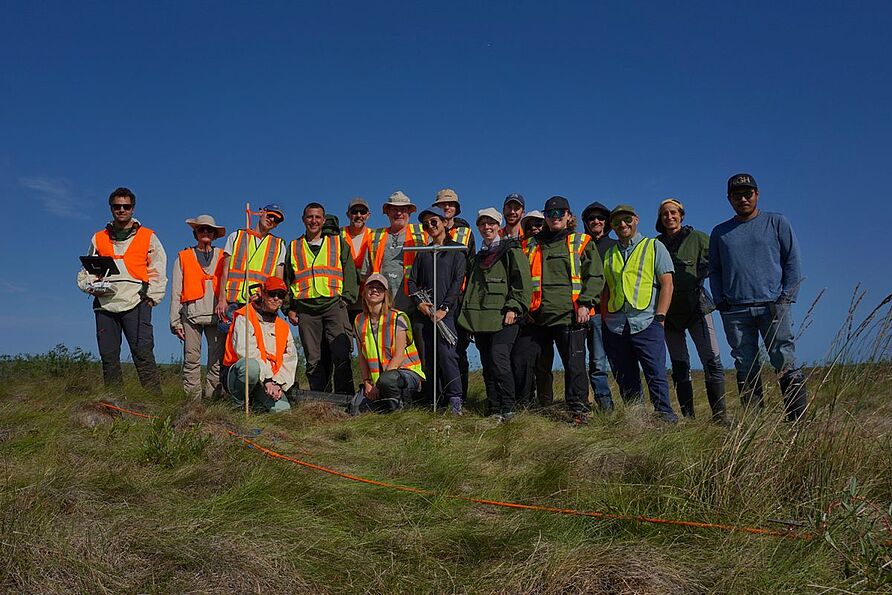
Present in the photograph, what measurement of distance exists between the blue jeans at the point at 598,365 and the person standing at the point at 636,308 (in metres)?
0.19

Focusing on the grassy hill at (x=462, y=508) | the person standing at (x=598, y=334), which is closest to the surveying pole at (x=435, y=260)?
the person standing at (x=598, y=334)

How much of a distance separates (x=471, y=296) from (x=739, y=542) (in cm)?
421

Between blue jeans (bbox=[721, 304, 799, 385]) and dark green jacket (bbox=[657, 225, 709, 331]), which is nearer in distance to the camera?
blue jeans (bbox=[721, 304, 799, 385])

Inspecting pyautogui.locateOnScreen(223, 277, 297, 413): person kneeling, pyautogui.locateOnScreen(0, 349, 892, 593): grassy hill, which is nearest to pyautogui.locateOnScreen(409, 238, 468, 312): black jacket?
pyautogui.locateOnScreen(223, 277, 297, 413): person kneeling

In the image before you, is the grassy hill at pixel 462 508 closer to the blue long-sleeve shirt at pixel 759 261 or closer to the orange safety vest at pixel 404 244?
the blue long-sleeve shirt at pixel 759 261

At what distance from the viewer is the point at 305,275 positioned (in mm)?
7281

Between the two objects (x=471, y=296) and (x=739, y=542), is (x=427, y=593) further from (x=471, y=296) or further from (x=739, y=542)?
(x=471, y=296)

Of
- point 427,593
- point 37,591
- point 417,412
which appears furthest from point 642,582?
point 417,412

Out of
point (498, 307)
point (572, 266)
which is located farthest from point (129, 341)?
point (572, 266)

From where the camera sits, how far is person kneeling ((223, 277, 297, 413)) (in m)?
6.65

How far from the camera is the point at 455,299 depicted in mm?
6863

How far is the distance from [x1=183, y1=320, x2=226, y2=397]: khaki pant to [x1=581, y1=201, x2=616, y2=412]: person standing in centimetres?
420

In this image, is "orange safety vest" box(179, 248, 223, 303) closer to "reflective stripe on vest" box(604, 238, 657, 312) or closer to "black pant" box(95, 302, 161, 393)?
"black pant" box(95, 302, 161, 393)

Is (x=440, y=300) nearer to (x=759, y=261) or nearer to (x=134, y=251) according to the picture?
(x=759, y=261)
